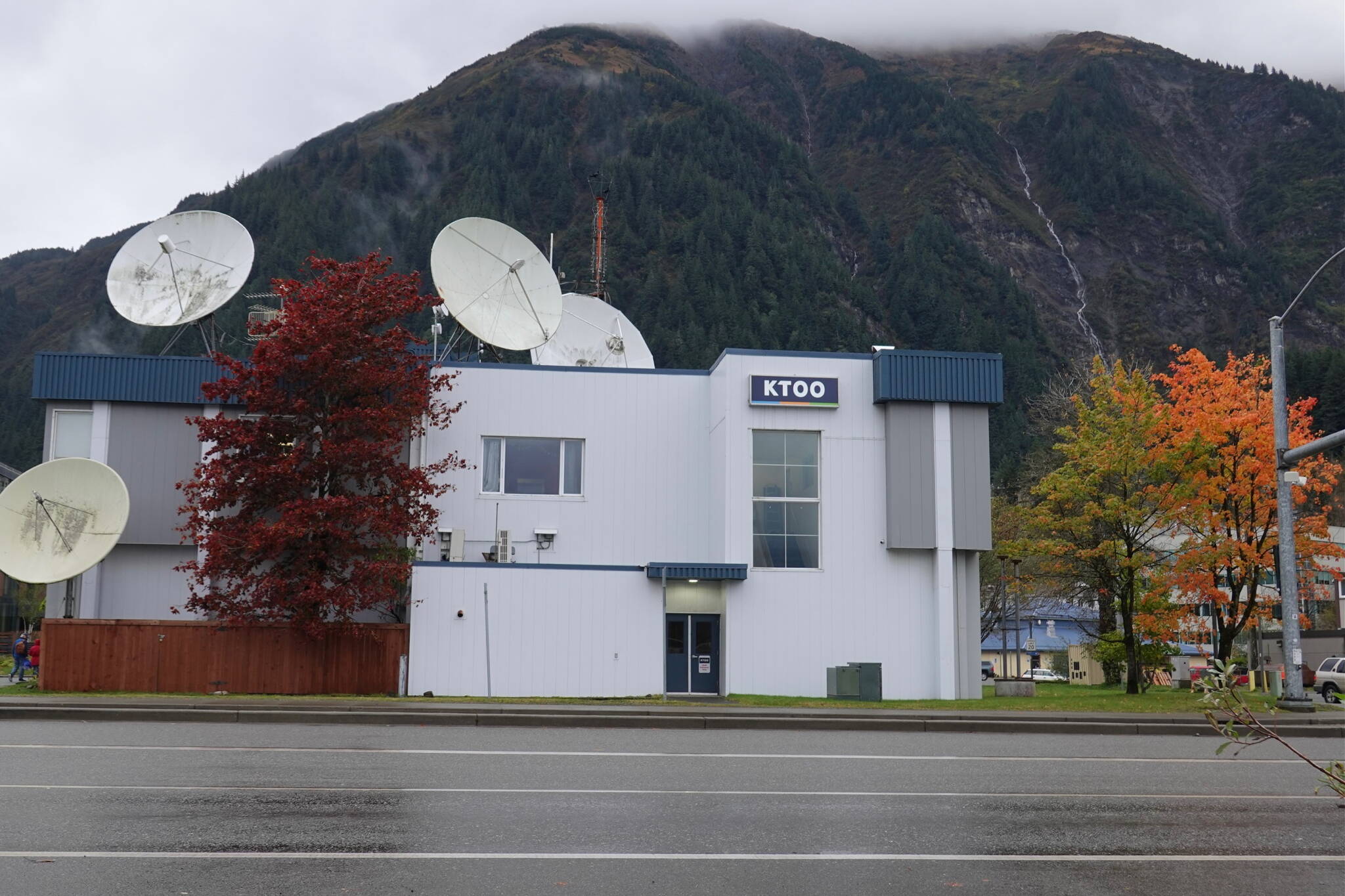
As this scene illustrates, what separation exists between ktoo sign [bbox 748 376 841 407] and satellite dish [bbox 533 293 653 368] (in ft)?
24.8

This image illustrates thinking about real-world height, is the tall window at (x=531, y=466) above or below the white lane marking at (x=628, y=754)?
above

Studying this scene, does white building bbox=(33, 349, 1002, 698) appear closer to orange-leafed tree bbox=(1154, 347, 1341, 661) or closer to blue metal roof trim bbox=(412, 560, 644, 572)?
blue metal roof trim bbox=(412, 560, 644, 572)

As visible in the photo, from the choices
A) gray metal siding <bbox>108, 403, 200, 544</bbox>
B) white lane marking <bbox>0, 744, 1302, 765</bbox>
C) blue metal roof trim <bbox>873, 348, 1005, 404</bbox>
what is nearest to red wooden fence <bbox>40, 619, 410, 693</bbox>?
gray metal siding <bbox>108, 403, 200, 544</bbox>

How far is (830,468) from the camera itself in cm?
3145

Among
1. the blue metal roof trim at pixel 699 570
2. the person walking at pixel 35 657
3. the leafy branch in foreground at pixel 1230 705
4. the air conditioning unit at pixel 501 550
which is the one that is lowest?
the person walking at pixel 35 657

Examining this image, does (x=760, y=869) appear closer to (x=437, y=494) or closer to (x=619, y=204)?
(x=437, y=494)

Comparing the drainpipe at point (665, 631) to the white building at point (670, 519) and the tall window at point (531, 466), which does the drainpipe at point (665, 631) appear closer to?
the white building at point (670, 519)

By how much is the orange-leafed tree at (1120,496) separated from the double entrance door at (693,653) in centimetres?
1026

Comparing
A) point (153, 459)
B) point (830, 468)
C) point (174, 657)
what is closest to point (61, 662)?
point (174, 657)

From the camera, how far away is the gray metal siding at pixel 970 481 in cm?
3108

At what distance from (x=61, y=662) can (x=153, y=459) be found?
5.81m

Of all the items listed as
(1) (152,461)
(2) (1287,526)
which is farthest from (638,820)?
(1) (152,461)

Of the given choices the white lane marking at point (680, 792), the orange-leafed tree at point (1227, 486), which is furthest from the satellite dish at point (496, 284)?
the white lane marking at point (680, 792)

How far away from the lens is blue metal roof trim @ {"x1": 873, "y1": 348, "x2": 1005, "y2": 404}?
31.3 metres
